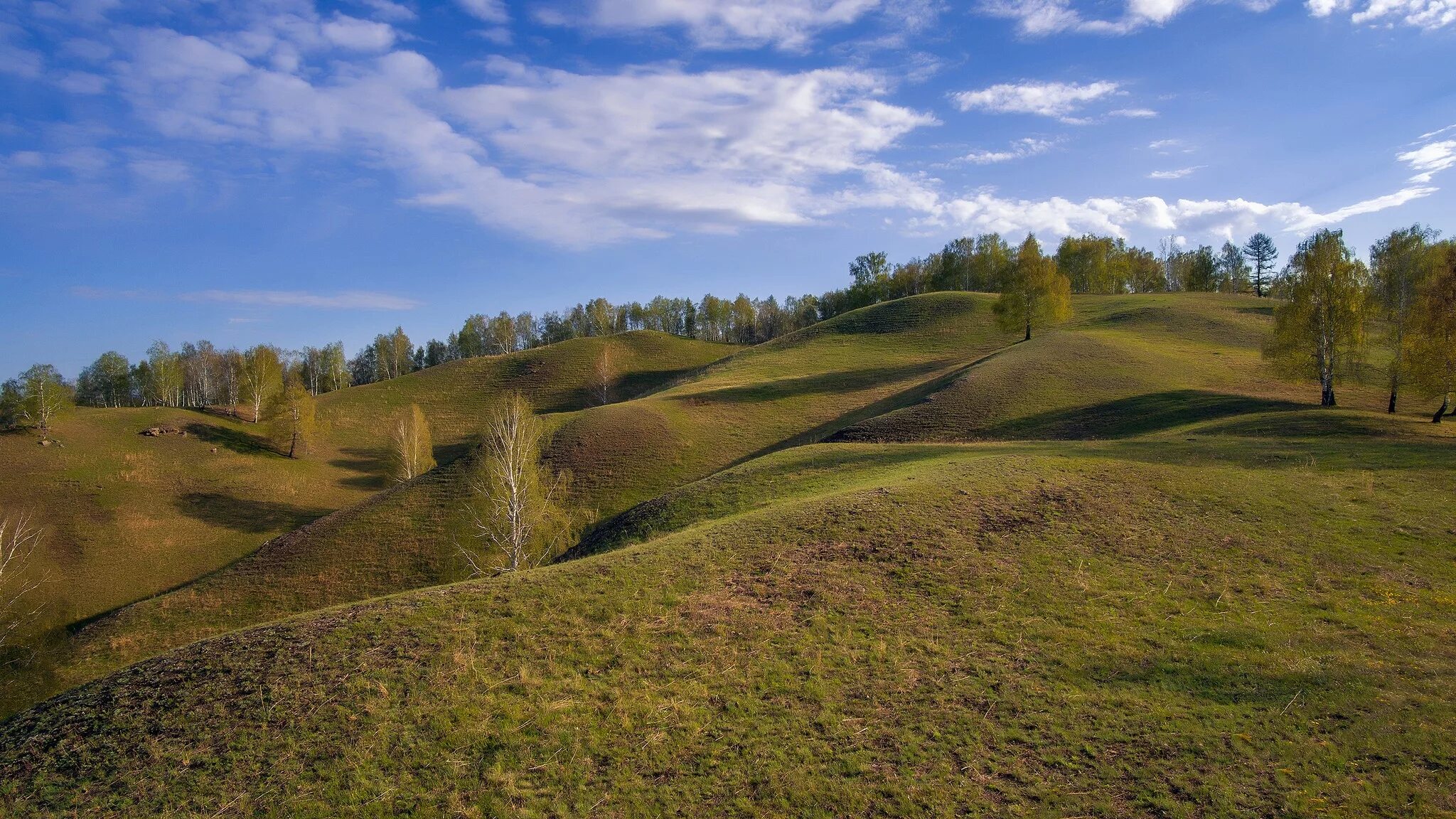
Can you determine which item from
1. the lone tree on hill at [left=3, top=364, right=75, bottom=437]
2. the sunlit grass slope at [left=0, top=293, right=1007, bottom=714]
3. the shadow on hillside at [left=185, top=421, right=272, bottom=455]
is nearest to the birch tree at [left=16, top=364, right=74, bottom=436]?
the lone tree on hill at [left=3, top=364, right=75, bottom=437]

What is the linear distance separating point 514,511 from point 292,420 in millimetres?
58617

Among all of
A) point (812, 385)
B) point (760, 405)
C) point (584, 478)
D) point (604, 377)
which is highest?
point (604, 377)

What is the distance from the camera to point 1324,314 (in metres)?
41.0

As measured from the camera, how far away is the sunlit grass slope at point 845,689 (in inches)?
352

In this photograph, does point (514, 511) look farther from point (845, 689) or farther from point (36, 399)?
point (36, 399)

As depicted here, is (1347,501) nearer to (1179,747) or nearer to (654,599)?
(1179,747)

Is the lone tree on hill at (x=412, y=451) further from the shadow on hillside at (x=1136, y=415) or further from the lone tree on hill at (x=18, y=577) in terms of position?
the shadow on hillside at (x=1136, y=415)

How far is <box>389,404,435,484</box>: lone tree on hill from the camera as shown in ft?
199

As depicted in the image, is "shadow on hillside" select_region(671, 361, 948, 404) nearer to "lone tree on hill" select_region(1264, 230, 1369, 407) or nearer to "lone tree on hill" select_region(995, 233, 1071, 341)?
"lone tree on hill" select_region(995, 233, 1071, 341)

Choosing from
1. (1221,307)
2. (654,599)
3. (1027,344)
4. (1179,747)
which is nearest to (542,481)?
(654,599)

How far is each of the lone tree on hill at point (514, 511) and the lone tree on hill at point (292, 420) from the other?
46.3 m

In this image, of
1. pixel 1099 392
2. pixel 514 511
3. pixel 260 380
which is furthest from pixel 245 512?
pixel 1099 392

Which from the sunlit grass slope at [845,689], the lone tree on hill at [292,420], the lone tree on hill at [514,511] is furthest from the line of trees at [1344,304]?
the lone tree on hill at [292,420]

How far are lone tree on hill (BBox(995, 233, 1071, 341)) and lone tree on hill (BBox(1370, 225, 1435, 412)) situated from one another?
31436 millimetres
